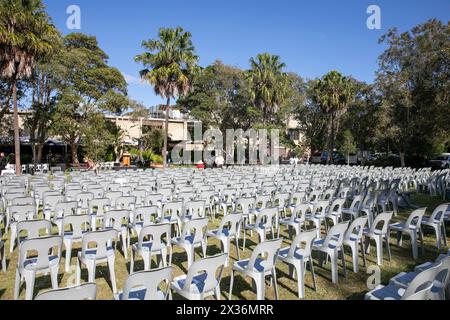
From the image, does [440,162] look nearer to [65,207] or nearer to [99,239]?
[65,207]

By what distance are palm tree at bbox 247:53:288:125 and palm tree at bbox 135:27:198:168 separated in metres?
7.93

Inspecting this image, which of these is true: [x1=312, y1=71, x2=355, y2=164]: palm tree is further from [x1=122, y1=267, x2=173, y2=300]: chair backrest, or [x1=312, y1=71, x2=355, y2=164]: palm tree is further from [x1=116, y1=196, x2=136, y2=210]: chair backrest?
[x1=122, y1=267, x2=173, y2=300]: chair backrest

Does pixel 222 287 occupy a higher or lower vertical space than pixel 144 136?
lower

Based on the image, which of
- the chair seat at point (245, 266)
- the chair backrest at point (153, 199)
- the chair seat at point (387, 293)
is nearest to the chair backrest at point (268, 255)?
the chair seat at point (245, 266)

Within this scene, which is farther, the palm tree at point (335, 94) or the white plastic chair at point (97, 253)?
the palm tree at point (335, 94)

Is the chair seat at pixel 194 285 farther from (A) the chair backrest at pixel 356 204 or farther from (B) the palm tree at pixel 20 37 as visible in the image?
(B) the palm tree at pixel 20 37

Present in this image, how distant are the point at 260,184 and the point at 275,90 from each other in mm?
19203

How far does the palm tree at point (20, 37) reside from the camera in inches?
599

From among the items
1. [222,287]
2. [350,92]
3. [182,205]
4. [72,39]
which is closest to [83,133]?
[72,39]

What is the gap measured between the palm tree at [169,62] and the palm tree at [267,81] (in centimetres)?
793

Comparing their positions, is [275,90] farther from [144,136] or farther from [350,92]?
[144,136]

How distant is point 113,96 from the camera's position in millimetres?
26312

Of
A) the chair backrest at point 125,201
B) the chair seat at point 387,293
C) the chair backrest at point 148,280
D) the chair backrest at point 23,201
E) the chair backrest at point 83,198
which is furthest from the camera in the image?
the chair backrest at point 83,198
